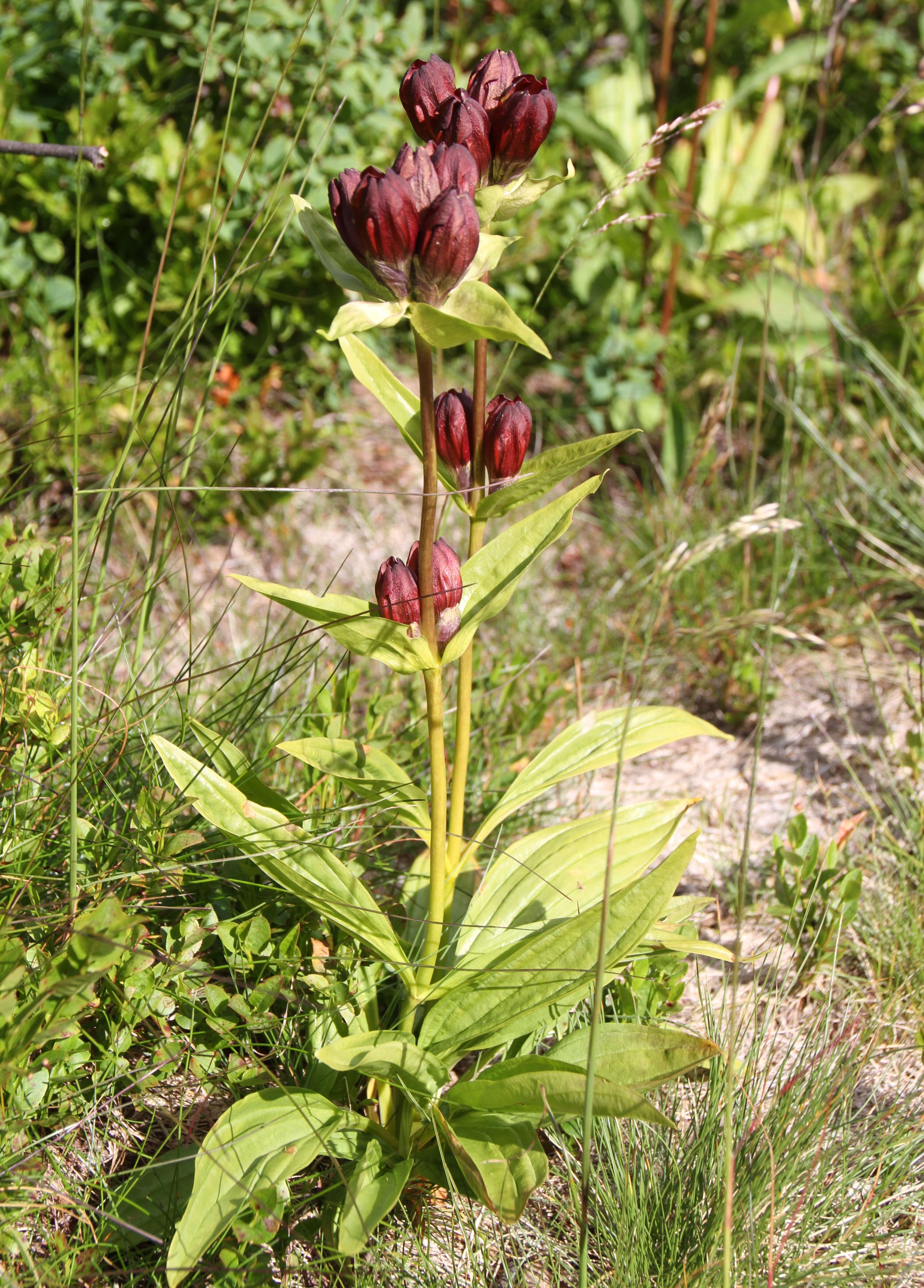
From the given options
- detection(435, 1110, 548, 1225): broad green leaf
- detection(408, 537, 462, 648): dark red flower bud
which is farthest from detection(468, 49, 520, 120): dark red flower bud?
detection(435, 1110, 548, 1225): broad green leaf

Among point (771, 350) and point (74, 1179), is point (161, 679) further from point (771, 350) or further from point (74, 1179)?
point (771, 350)

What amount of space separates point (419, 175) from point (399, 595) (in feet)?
1.63

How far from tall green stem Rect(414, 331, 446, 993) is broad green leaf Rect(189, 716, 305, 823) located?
0.21m

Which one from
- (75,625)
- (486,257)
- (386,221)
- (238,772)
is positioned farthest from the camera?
(238,772)

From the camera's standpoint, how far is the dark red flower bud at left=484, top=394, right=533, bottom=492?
1443mm

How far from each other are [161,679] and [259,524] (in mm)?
1026

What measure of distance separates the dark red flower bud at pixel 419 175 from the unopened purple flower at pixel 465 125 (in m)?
0.08

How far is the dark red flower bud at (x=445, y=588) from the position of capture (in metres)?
1.36

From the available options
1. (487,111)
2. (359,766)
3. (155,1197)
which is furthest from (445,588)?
(155,1197)

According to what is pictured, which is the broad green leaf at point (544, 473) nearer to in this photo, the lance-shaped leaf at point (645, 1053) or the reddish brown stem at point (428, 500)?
the reddish brown stem at point (428, 500)

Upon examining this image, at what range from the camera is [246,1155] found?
1301 millimetres

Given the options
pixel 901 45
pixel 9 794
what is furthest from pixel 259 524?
pixel 901 45

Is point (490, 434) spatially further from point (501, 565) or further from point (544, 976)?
point (544, 976)

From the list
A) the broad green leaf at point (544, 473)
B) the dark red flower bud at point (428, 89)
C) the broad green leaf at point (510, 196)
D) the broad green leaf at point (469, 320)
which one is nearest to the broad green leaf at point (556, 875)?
the broad green leaf at point (544, 473)
